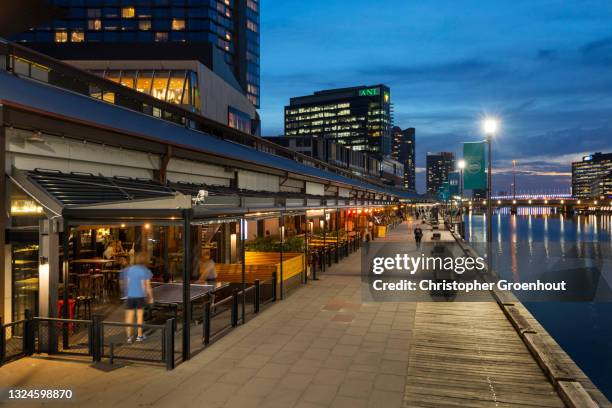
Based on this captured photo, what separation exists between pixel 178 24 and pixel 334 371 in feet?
326

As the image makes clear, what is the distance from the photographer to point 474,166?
19312 mm

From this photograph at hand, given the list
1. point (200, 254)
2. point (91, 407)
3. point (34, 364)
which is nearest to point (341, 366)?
point (91, 407)

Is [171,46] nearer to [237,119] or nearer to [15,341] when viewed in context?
[237,119]

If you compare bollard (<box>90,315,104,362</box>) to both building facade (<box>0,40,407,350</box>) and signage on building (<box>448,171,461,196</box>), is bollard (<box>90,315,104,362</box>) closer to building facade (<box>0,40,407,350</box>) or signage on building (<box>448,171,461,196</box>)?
building facade (<box>0,40,407,350</box>)

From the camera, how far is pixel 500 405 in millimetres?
6980

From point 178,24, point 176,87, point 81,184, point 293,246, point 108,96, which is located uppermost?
point 178,24

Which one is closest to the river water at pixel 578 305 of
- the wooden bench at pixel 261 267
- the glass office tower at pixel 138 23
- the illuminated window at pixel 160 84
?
the wooden bench at pixel 261 267

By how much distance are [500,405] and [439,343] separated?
3.07 meters

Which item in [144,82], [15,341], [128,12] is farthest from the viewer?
[128,12]

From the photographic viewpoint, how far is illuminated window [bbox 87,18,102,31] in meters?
93.2

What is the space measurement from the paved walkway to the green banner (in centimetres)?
809

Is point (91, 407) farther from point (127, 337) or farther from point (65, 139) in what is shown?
point (65, 139)

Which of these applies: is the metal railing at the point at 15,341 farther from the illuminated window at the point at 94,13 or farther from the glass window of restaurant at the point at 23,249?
the illuminated window at the point at 94,13

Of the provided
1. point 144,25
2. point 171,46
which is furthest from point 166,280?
point 144,25
